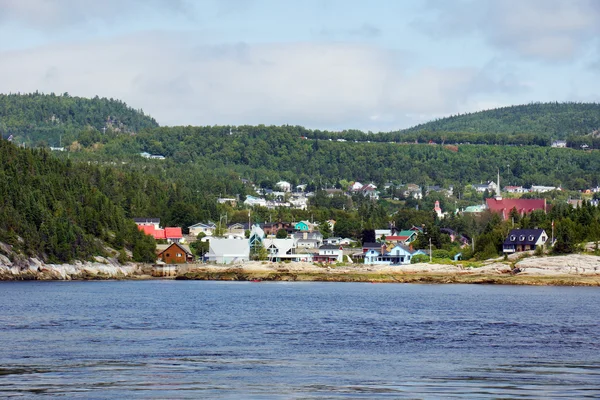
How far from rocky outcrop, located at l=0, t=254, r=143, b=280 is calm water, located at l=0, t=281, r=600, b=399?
993 inches

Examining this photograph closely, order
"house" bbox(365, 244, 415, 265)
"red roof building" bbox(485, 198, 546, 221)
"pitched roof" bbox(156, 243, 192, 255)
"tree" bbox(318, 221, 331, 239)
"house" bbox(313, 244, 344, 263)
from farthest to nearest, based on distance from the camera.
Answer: "red roof building" bbox(485, 198, 546, 221), "tree" bbox(318, 221, 331, 239), "house" bbox(313, 244, 344, 263), "pitched roof" bbox(156, 243, 192, 255), "house" bbox(365, 244, 415, 265)

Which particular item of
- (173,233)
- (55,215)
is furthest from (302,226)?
(55,215)

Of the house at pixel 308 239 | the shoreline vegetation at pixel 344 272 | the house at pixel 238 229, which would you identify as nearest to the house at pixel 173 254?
the shoreline vegetation at pixel 344 272

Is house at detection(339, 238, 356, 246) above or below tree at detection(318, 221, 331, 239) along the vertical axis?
below

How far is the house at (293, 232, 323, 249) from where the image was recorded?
13362 cm

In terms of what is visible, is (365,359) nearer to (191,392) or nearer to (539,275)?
(191,392)

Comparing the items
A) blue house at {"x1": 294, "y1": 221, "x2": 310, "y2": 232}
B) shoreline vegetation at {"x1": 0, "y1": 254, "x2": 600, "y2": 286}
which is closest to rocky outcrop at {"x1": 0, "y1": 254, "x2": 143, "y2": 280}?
shoreline vegetation at {"x1": 0, "y1": 254, "x2": 600, "y2": 286}

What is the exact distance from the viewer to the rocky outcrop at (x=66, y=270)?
9144cm

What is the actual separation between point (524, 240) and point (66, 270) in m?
48.3

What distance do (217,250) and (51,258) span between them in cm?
3016

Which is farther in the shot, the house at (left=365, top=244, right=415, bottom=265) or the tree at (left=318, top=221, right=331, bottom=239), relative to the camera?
the tree at (left=318, top=221, right=331, bottom=239)

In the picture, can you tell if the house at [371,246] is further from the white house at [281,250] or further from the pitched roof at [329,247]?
the white house at [281,250]

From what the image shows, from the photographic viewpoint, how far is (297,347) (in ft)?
122

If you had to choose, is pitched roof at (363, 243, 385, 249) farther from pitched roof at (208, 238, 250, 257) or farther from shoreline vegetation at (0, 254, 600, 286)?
pitched roof at (208, 238, 250, 257)
